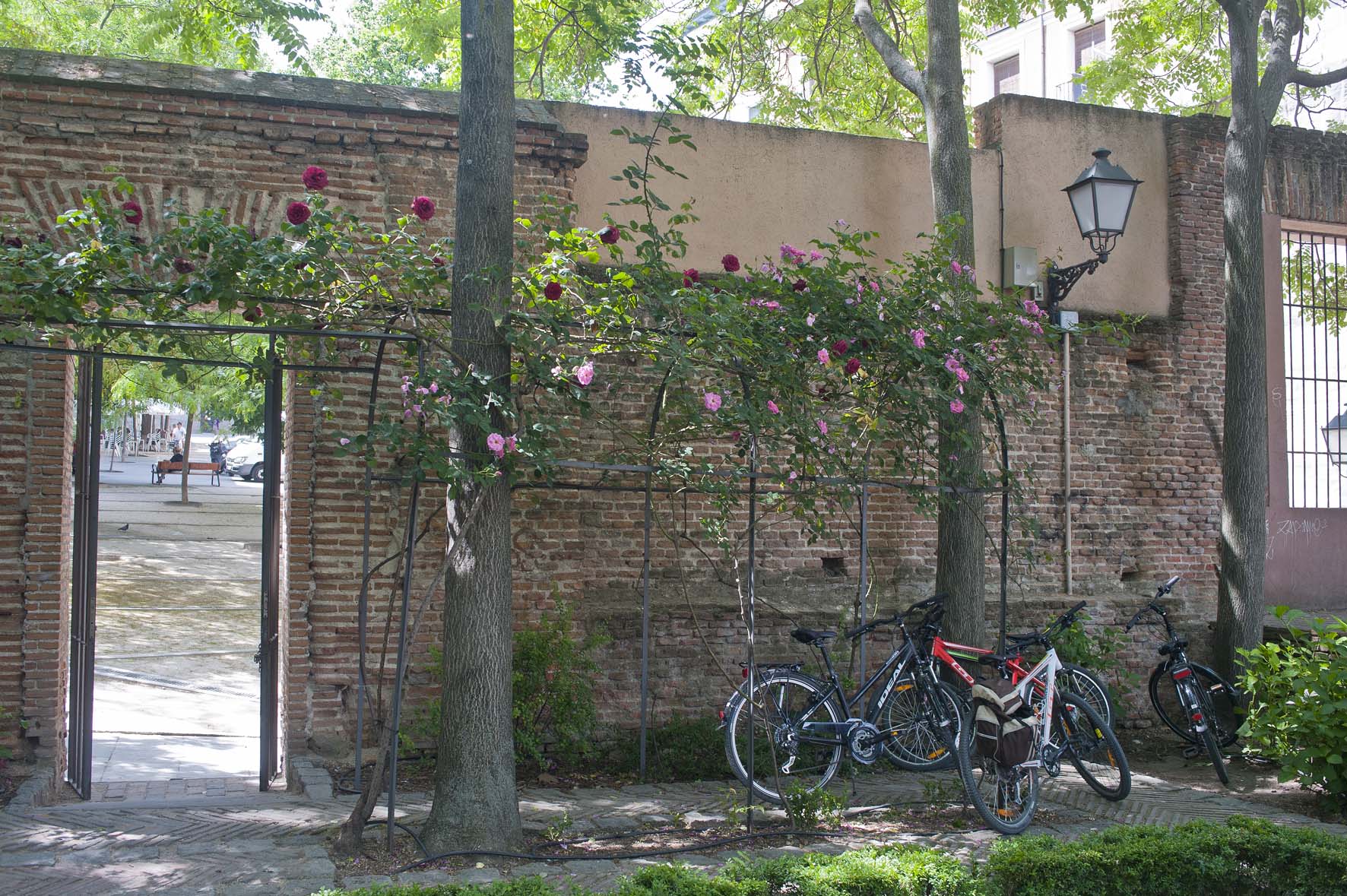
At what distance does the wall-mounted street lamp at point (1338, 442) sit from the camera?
9766mm

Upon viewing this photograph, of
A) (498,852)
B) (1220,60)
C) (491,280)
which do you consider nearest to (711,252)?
(491,280)

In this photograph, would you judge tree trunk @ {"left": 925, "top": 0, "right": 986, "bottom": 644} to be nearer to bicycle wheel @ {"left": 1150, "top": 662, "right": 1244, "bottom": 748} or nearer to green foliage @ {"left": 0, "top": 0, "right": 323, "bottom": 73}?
bicycle wheel @ {"left": 1150, "top": 662, "right": 1244, "bottom": 748}

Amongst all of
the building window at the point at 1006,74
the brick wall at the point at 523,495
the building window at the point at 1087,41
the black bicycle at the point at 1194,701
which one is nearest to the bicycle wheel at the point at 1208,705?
the black bicycle at the point at 1194,701

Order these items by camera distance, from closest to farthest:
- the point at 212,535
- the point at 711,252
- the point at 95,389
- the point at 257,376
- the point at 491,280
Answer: the point at 491,280 → the point at 257,376 → the point at 95,389 → the point at 711,252 → the point at 212,535

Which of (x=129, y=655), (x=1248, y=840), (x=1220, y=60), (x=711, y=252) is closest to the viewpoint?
(x=1248, y=840)

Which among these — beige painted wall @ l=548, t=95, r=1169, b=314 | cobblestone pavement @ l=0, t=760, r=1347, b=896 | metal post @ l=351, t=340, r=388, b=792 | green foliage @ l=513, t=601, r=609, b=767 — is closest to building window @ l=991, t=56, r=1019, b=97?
beige painted wall @ l=548, t=95, r=1169, b=314

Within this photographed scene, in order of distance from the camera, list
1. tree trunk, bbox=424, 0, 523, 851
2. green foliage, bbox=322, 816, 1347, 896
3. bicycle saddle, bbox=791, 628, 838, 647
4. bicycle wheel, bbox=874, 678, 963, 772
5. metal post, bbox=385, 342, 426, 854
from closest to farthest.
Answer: green foliage, bbox=322, 816, 1347, 896
metal post, bbox=385, 342, 426, 854
tree trunk, bbox=424, 0, 523, 851
bicycle wheel, bbox=874, 678, 963, 772
bicycle saddle, bbox=791, 628, 838, 647

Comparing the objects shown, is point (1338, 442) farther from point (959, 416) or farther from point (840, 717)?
point (840, 717)

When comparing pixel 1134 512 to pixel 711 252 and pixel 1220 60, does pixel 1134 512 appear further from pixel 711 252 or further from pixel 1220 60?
pixel 1220 60

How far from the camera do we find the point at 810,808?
5738 mm

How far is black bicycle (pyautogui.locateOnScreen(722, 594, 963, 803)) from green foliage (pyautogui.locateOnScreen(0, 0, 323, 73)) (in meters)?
6.23

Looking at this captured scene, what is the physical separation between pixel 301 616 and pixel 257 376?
180 centimetres

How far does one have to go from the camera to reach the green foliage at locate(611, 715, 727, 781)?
279 inches

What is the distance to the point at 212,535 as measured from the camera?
70.3 ft
